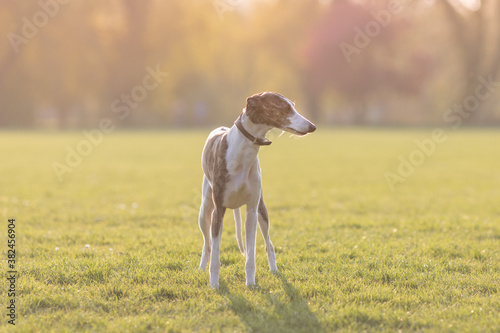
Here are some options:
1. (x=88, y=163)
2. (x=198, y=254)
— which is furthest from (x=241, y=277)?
(x=88, y=163)

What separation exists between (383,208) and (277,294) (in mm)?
5955

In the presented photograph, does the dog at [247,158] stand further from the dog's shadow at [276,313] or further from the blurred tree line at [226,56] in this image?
the blurred tree line at [226,56]

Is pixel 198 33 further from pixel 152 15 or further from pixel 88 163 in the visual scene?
pixel 88 163

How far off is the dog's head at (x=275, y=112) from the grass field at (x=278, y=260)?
1.68m

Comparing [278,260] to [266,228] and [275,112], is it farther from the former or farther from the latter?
[275,112]

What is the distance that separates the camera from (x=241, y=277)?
5.71m

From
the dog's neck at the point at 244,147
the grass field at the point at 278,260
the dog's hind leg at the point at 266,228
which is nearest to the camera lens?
the grass field at the point at 278,260

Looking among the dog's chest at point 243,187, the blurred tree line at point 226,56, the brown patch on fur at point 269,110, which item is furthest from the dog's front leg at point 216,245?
the blurred tree line at point 226,56

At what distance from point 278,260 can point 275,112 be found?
7.25 feet

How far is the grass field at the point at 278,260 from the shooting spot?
14.8 feet

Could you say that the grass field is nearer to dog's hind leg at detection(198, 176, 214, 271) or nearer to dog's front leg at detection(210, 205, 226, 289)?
dog's front leg at detection(210, 205, 226, 289)

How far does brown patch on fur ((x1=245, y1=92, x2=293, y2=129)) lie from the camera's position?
16.1 ft

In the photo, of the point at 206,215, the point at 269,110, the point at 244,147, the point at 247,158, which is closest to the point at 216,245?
A: the point at 206,215

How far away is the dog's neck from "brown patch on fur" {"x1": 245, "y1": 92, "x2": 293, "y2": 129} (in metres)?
0.09
